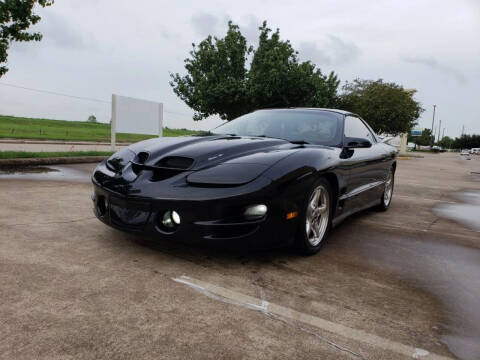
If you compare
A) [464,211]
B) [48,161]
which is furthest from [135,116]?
[464,211]

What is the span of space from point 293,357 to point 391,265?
165cm

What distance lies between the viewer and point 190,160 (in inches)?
109

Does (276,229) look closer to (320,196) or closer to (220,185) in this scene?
→ (220,185)

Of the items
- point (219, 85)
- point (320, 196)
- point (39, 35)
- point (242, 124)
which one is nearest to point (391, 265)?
point (320, 196)

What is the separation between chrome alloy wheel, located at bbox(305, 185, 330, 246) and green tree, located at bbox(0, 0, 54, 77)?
7.79m

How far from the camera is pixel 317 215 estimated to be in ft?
10.4

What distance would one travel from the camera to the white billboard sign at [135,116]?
40.5 feet

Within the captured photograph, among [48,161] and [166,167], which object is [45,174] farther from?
[166,167]

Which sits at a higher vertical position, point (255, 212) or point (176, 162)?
point (176, 162)

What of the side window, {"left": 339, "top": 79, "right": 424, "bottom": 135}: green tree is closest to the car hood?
the side window

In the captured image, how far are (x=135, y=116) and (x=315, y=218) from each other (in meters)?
11.1

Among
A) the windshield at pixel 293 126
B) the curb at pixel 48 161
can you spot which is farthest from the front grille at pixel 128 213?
the curb at pixel 48 161

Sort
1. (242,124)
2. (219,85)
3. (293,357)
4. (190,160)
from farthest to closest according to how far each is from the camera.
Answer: (219,85), (242,124), (190,160), (293,357)

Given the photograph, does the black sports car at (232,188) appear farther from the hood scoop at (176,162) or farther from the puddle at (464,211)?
the puddle at (464,211)
